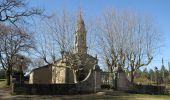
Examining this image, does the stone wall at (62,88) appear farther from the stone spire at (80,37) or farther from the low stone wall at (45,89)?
the stone spire at (80,37)

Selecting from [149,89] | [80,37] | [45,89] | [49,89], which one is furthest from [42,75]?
[45,89]

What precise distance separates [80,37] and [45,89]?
49.7 ft

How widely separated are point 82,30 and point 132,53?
311 inches

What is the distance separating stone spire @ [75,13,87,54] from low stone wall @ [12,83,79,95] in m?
11.7

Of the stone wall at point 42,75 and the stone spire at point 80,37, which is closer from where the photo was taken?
the stone spire at point 80,37

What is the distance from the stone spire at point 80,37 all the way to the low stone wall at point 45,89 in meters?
11.7

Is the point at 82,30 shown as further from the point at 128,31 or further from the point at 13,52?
the point at 13,52

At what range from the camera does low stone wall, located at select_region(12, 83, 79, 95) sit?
32.6m

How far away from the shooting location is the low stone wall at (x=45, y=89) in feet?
107

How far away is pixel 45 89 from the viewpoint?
109 ft

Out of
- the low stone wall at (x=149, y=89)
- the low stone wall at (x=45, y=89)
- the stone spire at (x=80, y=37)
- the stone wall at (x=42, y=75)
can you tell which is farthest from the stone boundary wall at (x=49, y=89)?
the stone wall at (x=42, y=75)

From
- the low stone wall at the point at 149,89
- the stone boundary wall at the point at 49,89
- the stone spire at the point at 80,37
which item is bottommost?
the low stone wall at the point at 149,89

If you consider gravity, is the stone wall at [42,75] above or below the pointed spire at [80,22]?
below

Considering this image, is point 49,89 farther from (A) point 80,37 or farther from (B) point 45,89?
(A) point 80,37
